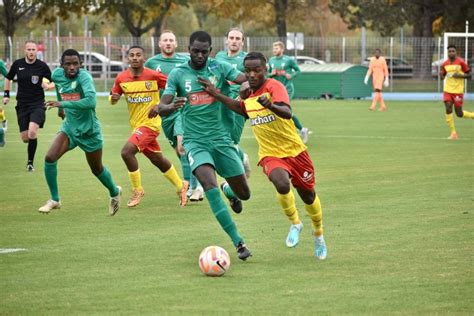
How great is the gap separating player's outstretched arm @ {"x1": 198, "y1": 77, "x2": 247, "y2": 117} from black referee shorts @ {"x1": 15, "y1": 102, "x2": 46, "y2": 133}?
9649 mm

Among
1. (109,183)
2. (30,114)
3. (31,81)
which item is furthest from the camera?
(31,81)

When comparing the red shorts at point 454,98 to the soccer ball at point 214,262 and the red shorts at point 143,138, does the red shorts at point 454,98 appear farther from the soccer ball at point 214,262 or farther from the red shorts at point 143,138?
the soccer ball at point 214,262

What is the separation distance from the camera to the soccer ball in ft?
30.4

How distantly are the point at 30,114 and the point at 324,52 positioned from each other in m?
36.4

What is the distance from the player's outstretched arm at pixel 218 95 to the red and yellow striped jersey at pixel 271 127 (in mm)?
57

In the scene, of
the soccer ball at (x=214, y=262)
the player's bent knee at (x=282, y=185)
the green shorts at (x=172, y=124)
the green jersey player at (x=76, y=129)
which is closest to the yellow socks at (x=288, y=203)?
→ the player's bent knee at (x=282, y=185)

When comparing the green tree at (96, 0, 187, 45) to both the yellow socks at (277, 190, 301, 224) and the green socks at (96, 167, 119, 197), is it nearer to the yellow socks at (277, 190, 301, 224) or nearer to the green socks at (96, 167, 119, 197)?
the green socks at (96, 167, 119, 197)

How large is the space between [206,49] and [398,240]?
2779 millimetres

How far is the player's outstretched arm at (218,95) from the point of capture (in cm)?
1012

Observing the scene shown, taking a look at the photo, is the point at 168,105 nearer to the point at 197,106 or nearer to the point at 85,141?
the point at 197,106

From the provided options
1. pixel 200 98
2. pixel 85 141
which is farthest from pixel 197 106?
pixel 85 141

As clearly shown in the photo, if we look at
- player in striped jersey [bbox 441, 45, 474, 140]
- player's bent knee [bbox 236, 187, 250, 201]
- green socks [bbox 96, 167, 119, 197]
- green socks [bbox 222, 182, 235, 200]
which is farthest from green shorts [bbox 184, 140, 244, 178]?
player in striped jersey [bbox 441, 45, 474, 140]

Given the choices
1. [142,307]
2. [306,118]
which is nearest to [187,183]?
[142,307]

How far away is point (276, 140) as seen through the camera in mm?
10336
